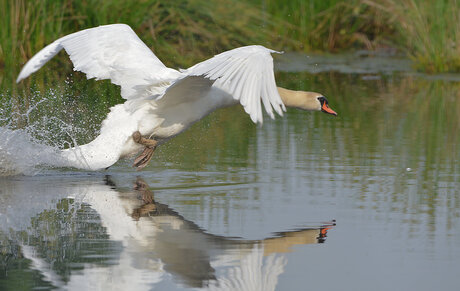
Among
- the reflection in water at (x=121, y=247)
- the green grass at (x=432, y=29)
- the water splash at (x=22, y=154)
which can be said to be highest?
the green grass at (x=432, y=29)

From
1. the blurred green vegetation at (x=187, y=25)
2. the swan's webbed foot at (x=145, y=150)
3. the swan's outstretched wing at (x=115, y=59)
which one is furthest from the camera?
the blurred green vegetation at (x=187, y=25)

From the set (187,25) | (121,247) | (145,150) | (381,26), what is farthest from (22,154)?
(381,26)

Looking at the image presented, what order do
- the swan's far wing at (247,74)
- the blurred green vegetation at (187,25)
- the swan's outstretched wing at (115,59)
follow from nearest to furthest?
the swan's far wing at (247,74) < the swan's outstretched wing at (115,59) < the blurred green vegetation at (187,25)

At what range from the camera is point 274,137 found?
11062 mm

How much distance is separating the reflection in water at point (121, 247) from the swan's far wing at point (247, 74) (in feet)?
2.97

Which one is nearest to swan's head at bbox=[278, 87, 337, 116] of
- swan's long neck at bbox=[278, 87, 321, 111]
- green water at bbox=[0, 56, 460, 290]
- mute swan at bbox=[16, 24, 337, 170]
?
swan's long neck at bbox=[278, 87, 321, 111]

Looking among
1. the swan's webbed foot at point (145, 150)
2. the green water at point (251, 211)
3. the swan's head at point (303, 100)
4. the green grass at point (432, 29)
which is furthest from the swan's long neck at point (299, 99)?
the green grass at point (432, 29)

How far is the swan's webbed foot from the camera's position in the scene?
849cm

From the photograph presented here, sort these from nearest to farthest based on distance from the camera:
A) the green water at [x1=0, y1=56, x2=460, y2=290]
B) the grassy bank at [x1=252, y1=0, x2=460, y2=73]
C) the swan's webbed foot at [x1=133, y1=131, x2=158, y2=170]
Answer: the green water at [x1=0, y1=56, x2=460, y2=290]
the swan's webbed foot at [x1=133, y1=131, x2=158, y2=170]
the grassy bank at [x1=252, y1=0, x2=460, y2=73]

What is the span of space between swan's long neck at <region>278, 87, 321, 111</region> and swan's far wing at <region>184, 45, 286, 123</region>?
2231mm

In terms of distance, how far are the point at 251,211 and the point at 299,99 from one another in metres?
2.50

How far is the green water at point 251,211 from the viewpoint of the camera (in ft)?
18.0

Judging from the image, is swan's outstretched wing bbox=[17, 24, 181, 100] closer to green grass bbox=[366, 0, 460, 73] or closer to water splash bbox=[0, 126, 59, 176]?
water splash bbox=[0, 126, 59, 176]

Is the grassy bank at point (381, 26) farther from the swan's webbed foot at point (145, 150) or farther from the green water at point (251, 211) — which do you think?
the swan's webbed foot at point (145, 150)
